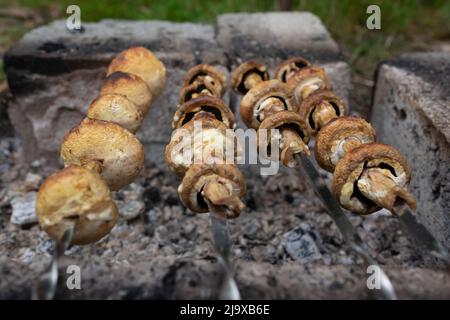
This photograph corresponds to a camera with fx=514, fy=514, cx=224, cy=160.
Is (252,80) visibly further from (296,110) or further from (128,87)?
(128,87)

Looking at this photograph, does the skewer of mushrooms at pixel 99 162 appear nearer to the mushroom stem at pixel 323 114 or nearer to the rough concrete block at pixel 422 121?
the mushroom stem at pixel 323 114

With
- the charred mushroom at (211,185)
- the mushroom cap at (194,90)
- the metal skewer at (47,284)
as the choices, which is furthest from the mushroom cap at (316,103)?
the metal skewer at (47,284)

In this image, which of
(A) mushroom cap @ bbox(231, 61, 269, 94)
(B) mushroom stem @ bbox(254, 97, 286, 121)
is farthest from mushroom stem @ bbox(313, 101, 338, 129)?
(A) mushroom cap @ bbox(231, 61, 269, 94)

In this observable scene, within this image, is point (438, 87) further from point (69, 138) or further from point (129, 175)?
point (69, 138)

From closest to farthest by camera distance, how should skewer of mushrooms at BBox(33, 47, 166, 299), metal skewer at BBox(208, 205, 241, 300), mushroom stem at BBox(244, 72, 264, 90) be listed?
metal skewer at BBox(208, 205, 241, 300)
skewer of mushrooms at BBox(33, 47, 166, 299)
mushroom stem at BBox(244, 72, 264, 90)

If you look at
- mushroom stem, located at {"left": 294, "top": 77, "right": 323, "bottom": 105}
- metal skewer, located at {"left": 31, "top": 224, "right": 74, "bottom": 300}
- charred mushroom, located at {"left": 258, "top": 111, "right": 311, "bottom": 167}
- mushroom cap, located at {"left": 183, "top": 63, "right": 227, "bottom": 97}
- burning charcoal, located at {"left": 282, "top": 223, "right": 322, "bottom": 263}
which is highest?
mushroom cap, located at {"left": 183, "top": 63, "right": 227, "bottom": 97}

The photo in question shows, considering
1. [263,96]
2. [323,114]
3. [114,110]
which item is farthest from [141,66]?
[323,114]

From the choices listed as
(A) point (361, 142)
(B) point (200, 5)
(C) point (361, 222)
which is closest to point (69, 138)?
(A) point (361, 142)

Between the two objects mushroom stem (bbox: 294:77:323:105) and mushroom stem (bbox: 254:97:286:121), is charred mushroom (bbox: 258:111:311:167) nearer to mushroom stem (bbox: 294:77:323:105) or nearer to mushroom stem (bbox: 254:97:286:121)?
mushroom stem (bbox: 254:97:286:121)
